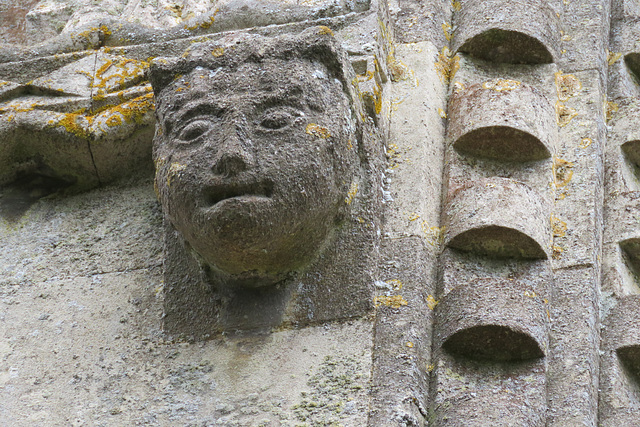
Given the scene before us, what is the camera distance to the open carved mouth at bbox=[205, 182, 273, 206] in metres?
2.62

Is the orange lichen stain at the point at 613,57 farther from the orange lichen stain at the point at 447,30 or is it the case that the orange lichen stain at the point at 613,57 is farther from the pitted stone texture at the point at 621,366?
the pitted stone texture at the point at 621,366

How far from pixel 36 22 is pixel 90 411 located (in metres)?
1.97

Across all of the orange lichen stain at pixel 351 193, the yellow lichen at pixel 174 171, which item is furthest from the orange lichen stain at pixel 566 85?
the yellow lichen at pixel 174 171

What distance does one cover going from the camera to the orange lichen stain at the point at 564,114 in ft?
10.9

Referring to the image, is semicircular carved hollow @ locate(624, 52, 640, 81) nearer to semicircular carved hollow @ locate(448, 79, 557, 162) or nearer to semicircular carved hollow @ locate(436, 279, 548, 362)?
semicircular carved hollow @ locate(448, 79, 557, 162)

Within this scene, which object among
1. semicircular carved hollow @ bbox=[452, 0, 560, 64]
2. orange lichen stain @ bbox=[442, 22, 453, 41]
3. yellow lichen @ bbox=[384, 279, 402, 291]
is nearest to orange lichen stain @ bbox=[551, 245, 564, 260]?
yellow lichen @ bbox=[384, 279, 402, 291]

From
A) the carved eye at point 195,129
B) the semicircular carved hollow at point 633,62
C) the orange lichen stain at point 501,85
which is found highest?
the semicircular carved hollow at point 633,62

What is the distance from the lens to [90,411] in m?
2.76

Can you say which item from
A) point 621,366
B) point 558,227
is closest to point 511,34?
point 558,227

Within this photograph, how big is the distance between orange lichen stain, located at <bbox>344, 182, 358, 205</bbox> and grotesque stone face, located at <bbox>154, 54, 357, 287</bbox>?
0.7 inches

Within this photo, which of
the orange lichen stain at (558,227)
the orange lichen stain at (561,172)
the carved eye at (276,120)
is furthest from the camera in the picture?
the orange lichen stain at (561,172)

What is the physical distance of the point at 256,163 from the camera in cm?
263

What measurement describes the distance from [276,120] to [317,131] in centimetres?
10

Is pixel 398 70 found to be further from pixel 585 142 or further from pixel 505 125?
pixel 585 142
